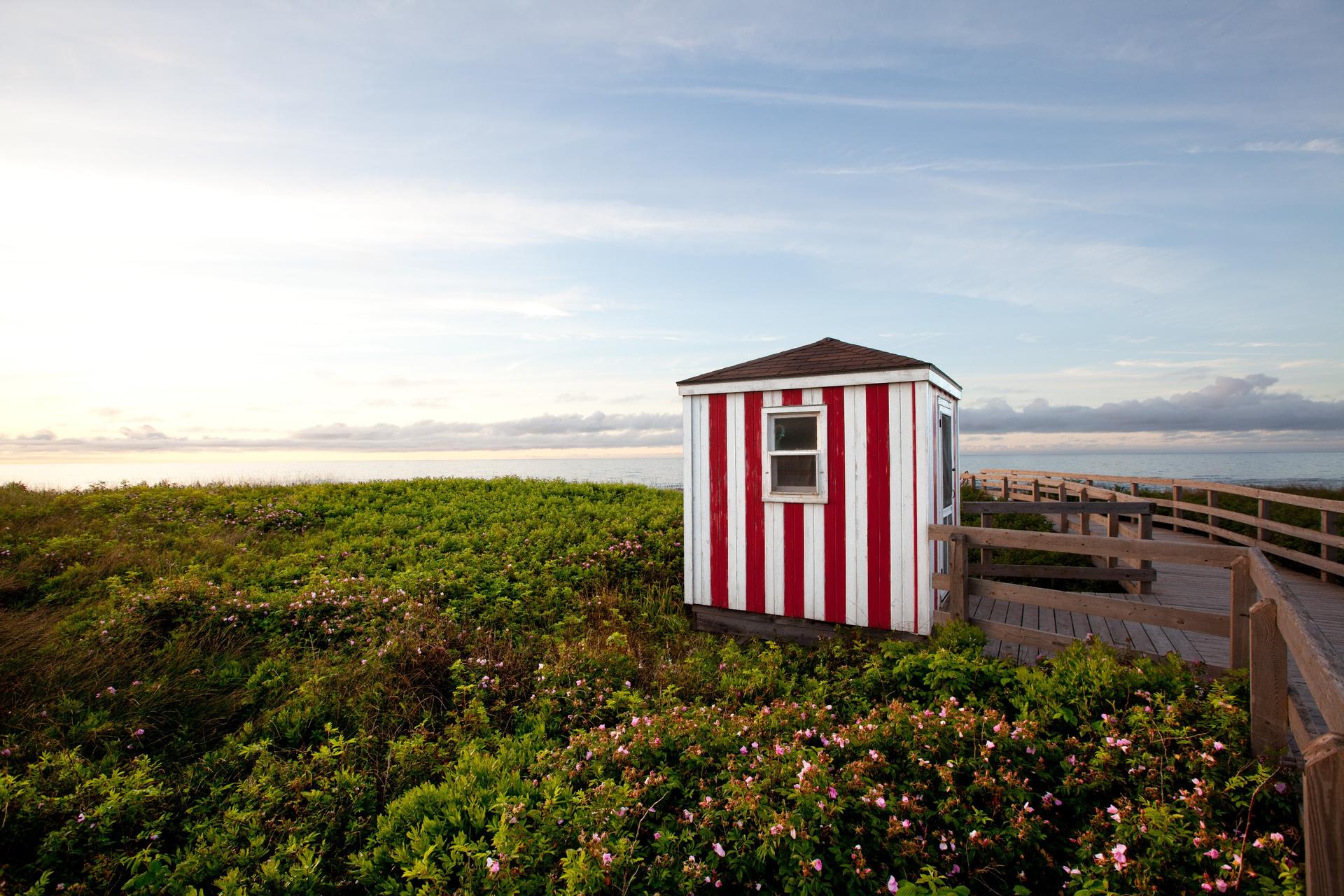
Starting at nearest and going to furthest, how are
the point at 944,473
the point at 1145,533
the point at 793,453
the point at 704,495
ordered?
the point at 793,453 < the point at 944,473 < the point at 704,495 < the point at 1145,533

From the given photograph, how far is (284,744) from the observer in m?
4.97

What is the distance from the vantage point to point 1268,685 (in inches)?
143

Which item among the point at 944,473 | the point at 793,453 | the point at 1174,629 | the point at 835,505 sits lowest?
the point at 1174,629

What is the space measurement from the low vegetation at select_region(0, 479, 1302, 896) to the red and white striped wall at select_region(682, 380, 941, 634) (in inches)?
28.7

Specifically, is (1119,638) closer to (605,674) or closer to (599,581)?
(605,674)

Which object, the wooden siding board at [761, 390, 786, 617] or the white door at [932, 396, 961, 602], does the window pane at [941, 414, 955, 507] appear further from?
the wooden siding board at [761, 390, 786, 617]

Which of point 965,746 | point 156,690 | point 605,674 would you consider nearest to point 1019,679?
point 965,746

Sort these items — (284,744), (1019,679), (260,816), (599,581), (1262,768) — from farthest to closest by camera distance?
1. (599,581)
2. (284,744)
3. (1019,679)
4. (260,816)
5. (1262,768)

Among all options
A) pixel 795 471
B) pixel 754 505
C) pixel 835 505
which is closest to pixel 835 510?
pixel 835 505

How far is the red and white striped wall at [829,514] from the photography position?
22.7ft

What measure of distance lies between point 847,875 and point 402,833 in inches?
92.1

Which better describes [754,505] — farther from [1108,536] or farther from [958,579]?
[1108,536]

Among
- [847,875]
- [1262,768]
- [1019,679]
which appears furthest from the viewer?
[1019,679]

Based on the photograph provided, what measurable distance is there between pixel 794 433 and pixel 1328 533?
25.8ft
